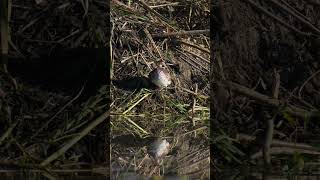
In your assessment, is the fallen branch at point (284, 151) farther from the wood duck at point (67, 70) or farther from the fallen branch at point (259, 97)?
the wood duck at point (67, 70)

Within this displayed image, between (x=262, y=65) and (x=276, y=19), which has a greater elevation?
(x=276, y=19)


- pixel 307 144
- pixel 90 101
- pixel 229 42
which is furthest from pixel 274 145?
pixel 90 101

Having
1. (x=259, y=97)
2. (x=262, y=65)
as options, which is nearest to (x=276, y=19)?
(x=262, y=65)

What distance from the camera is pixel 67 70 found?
13.1 ft

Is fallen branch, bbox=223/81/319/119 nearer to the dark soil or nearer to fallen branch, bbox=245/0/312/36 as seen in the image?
the dark soil

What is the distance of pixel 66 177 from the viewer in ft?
12.3

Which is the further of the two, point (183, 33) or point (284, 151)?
point (183, 33)

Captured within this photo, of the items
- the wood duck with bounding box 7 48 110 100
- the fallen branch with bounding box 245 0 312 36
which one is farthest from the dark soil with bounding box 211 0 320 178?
the wood duck with bounding box 7 48 110 100

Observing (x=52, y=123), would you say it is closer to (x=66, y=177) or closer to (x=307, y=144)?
(x=66, y=177)

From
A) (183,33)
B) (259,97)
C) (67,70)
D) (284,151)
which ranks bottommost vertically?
(284,151)

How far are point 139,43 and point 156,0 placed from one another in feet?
0.60

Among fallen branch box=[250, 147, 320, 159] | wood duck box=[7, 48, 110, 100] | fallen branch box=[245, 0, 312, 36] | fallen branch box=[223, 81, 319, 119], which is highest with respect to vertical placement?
fallen branch box=[245, 0, 312, 36]

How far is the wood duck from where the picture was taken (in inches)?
155

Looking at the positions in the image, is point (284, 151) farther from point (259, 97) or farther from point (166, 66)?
point (166, 66)
